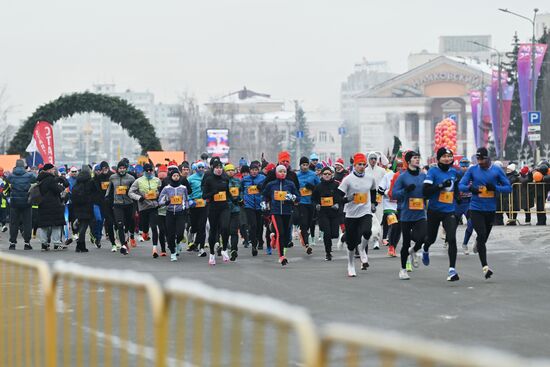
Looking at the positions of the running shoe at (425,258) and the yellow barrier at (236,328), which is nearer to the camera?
the yellow barrier at (236,328)

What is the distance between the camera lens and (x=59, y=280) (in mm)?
6441

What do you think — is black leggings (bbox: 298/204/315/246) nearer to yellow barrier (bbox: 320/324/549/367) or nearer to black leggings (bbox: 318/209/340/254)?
black leggings (bbox: 318/209/340/254)

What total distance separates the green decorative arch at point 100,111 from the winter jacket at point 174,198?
27973 mm

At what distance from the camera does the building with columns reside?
5635 inches

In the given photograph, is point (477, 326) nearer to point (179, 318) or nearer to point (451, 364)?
point (179, 318)

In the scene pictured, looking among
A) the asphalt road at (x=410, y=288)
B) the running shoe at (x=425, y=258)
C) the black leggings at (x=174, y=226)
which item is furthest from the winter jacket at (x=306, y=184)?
the running shoe at (x=425, y=258)

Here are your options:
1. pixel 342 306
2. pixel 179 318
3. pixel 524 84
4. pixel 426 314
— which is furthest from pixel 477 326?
pixel 524 84

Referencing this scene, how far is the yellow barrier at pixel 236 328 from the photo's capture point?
405 centimetres

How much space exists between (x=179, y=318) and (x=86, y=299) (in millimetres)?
1442

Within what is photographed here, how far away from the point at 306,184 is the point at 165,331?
19977mm

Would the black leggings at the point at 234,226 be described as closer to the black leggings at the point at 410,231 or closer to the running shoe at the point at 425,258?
the running shoe at the point at 425,258

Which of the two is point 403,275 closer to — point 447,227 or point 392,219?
point 447,227

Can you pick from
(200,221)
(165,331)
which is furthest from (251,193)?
(165,331)

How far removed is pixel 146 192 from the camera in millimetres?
23859
